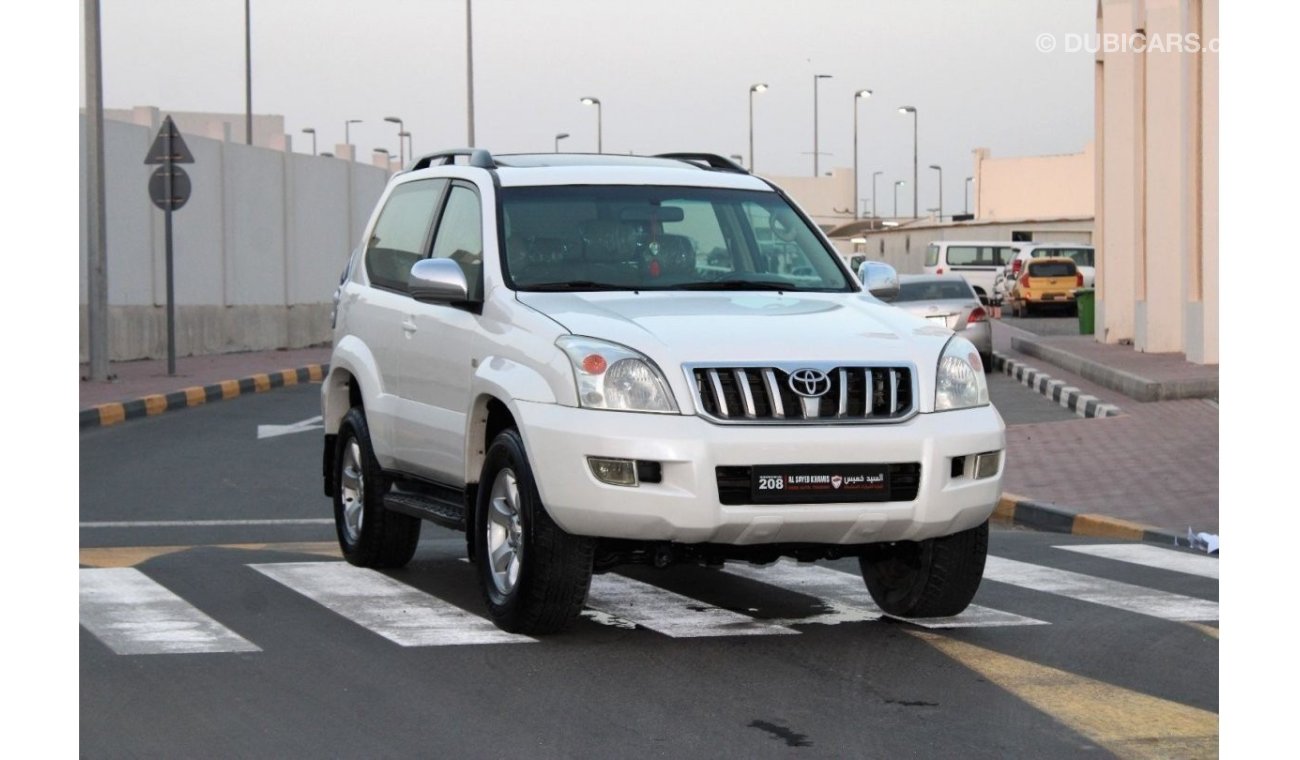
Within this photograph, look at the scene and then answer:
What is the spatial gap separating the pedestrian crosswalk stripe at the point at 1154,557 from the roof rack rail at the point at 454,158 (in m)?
3.84

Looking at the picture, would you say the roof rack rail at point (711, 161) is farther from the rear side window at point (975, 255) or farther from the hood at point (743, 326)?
the rear side window at point (975, 255)

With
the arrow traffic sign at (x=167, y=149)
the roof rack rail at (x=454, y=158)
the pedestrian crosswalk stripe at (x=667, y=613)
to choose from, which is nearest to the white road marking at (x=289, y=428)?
the arrow traffic sign at (x=167, y=149)

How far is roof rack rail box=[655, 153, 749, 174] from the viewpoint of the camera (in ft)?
31.0

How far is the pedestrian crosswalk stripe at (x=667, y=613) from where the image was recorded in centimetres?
772

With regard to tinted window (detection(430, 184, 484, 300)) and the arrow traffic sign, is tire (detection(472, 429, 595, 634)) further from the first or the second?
the arrow traffic sign

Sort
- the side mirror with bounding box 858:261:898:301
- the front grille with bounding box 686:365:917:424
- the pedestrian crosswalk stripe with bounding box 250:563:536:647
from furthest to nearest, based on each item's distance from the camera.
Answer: the side mirror with bounding box 858:261:898:301, the pedestrian crosswalk stripe with bounding box 250:563:536:647, the front grille with bounding box 686:365:917:424

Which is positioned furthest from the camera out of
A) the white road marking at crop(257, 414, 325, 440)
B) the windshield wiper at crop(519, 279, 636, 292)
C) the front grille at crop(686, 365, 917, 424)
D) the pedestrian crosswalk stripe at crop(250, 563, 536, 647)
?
the white road marking at crop(257, 414, 325, 440)

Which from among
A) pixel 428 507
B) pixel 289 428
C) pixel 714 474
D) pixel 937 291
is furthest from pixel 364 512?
pixel 937 291

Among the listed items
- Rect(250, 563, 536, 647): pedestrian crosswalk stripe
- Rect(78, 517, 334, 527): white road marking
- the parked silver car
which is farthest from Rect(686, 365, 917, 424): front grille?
the parked silver car

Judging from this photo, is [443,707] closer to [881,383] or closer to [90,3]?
[881,383]

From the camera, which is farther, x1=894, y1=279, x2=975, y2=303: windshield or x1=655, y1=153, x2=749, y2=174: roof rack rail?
x1=894, y1=279, x2=975, y2=303: windshield

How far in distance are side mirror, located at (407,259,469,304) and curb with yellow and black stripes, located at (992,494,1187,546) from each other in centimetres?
479

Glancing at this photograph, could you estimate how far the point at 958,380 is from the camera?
24.6 feet

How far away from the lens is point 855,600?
28.2ft
